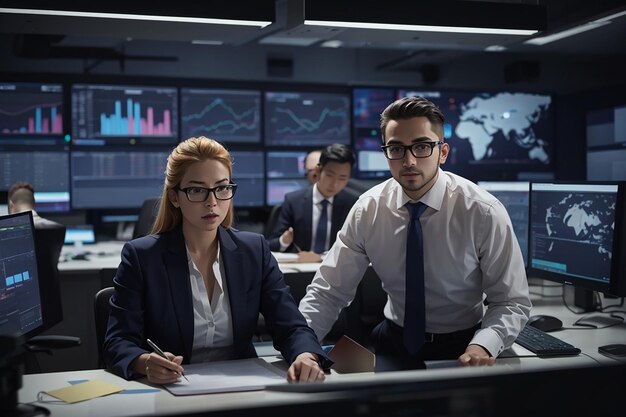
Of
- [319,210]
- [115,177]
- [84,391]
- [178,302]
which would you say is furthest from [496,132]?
[84,391]

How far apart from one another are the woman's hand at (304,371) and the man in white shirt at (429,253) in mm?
493

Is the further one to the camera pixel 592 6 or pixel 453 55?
pixel 453 55

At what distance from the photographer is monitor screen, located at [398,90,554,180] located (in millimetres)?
6684

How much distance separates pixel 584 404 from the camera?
0.64m

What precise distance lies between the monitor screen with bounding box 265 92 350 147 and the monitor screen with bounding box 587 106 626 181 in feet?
8.78

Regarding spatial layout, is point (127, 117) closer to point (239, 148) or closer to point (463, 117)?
point (239, 148)

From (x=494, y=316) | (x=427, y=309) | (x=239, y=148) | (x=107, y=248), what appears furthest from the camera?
(x=239, y=148)

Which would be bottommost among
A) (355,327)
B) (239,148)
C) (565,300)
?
(355,327)

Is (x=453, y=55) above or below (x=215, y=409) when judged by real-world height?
above

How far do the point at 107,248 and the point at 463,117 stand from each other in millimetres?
3569

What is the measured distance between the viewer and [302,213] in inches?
188

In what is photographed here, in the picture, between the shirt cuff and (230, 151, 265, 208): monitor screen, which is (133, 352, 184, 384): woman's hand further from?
(230, 151, 265, 208): monitor screen

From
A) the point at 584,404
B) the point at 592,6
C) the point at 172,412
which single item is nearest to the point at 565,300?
the point at 592,6

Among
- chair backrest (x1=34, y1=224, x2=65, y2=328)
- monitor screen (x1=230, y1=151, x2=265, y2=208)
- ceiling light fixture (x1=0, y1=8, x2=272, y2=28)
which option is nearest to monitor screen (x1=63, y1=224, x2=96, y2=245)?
monitor screen (x1=230, y1=151, x2=265, y2=208)
